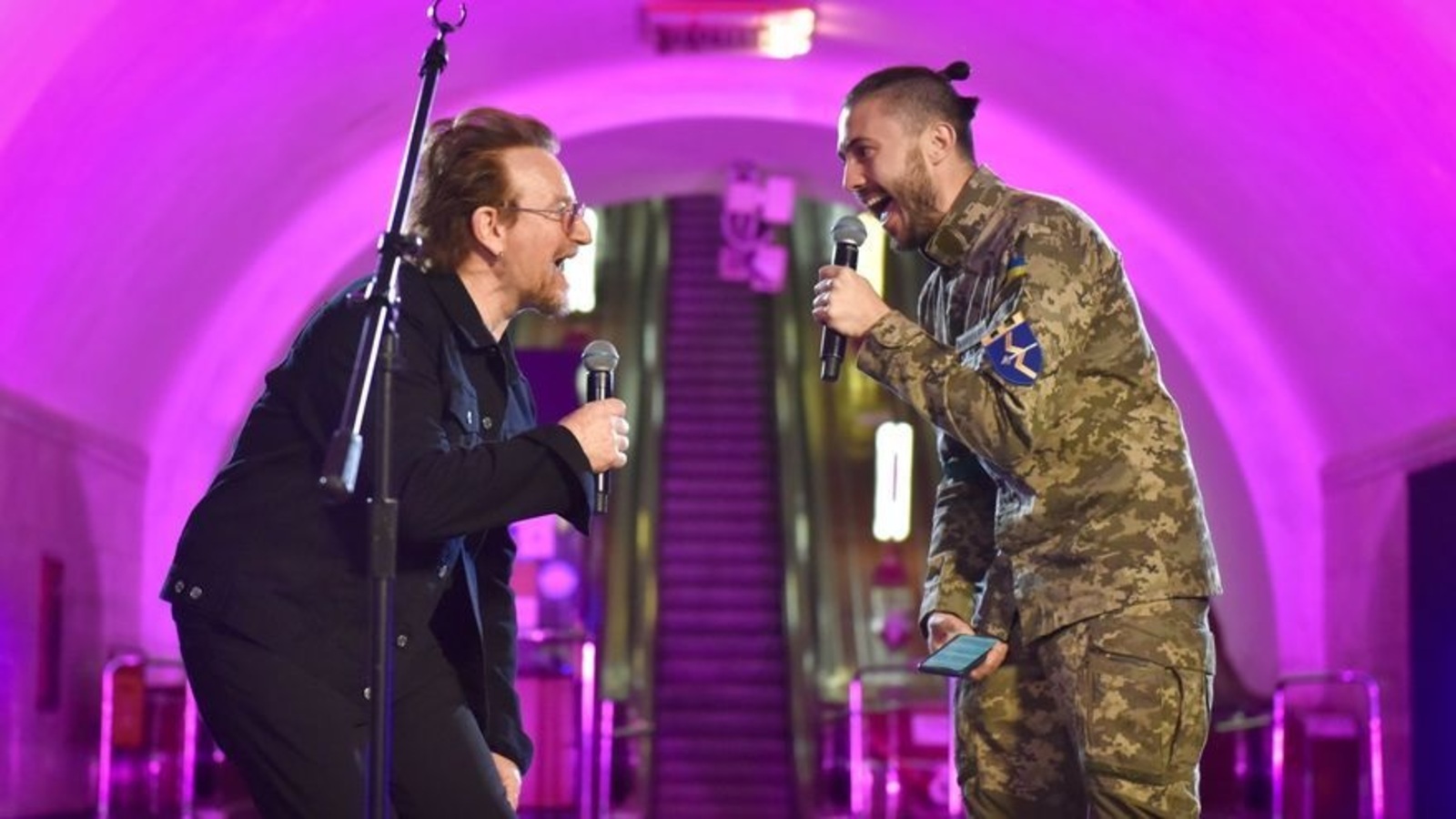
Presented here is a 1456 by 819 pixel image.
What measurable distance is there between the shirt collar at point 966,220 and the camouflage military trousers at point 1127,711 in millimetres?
775

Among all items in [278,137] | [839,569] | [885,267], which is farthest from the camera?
[885,267]

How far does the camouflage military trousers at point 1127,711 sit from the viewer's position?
140 inches

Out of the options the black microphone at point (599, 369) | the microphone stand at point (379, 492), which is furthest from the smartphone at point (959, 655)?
the microphone stand at point (379, 492)

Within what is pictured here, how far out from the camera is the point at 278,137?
9.63 m

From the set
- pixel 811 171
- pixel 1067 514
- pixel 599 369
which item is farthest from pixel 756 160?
pixel 599 369

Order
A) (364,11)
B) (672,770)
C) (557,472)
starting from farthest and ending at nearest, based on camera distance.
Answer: (672,770) → (364,11) → (557,472)

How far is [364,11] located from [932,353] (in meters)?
5.74

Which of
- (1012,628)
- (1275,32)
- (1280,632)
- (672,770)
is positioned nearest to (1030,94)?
(1275,32)

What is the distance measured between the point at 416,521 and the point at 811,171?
9193mm

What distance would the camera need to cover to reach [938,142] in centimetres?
396

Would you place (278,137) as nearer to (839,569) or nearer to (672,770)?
(672,770)

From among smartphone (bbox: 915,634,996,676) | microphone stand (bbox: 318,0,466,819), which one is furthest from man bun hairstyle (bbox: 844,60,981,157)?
microphone stand (bbox: 318,0,466,819)

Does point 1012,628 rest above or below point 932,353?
below

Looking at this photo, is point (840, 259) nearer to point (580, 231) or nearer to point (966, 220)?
point (966, 220)
